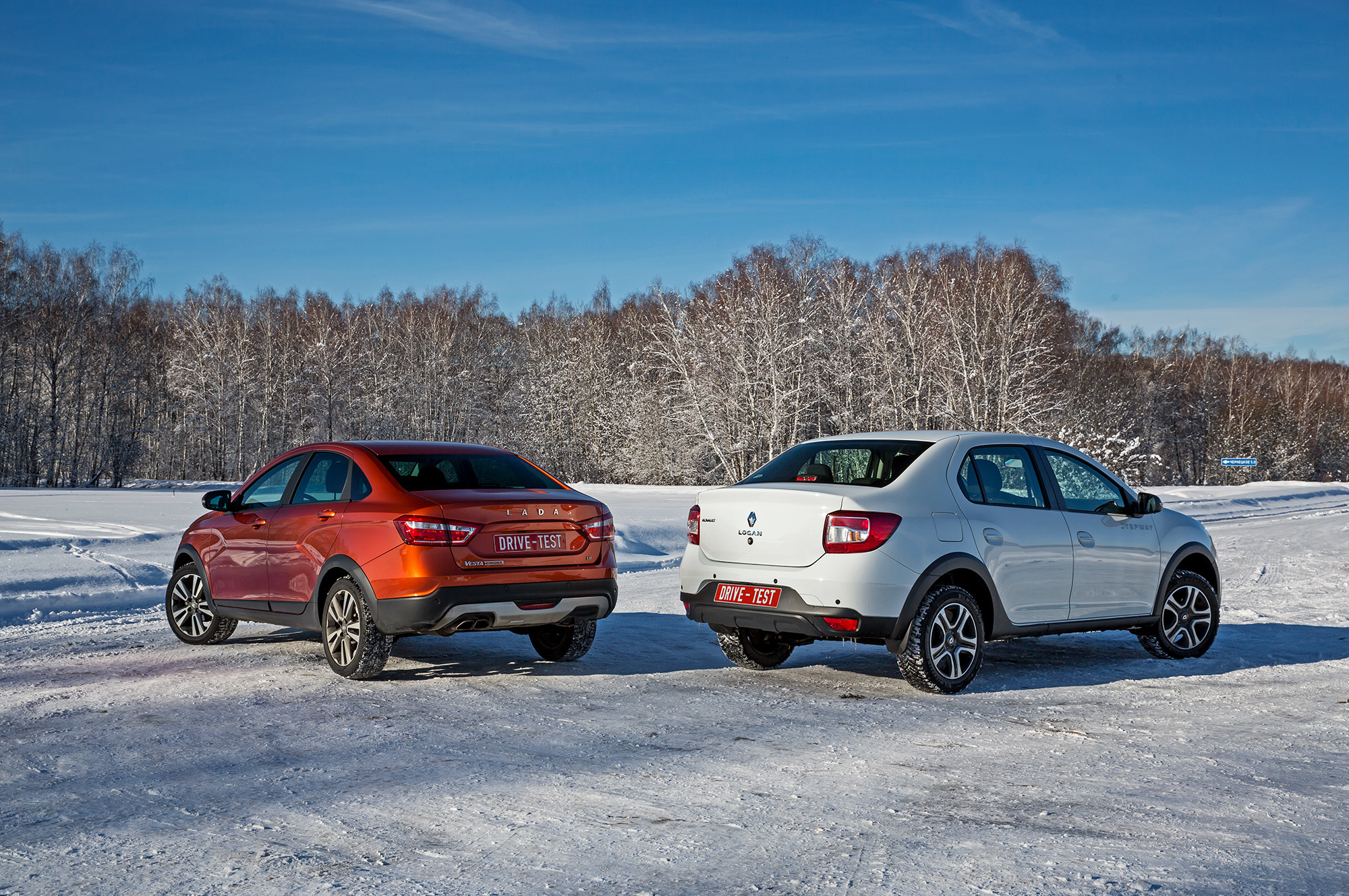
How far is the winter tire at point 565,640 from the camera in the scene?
26.9ft

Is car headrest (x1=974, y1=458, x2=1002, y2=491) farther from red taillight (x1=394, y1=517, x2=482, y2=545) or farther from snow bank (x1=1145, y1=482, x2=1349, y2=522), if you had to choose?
snow bank (x1=1145, y1=482, x2=1349, y2=522)

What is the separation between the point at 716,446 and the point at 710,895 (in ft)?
140

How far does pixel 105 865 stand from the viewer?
3789 millimetres

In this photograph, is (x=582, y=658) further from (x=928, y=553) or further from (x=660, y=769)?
(x=660, y=769)

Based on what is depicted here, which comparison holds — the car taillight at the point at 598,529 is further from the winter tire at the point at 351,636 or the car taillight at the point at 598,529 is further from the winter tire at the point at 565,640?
the winter tire at the point at 351,636

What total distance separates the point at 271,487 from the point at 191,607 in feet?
4.50

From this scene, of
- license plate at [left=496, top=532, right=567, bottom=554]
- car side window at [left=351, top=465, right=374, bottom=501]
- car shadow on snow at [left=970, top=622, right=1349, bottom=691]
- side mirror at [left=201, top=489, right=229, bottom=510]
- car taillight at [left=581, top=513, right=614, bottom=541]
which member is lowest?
car shadow on snow at [left=970, top=622, right=1349, bottom=691]

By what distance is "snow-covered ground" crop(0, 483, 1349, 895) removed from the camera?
149 inches

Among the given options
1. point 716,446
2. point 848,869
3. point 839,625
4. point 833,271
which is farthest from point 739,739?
point 833,271

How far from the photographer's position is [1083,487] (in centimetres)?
803

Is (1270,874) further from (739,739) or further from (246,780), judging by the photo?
(246,780)

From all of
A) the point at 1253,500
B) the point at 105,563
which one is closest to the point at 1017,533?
the point at 105,563

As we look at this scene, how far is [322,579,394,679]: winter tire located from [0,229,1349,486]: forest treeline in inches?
1514

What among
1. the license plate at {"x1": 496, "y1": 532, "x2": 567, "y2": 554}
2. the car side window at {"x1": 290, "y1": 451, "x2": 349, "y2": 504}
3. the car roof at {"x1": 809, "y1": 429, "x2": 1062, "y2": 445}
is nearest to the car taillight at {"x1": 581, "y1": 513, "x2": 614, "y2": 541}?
the license plate at {"x1": 496, "y1": 532, "x2": 567, "y2": 554}
